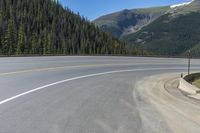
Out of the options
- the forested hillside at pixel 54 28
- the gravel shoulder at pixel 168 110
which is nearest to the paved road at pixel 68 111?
the gravel shoulder at pixel 168 110

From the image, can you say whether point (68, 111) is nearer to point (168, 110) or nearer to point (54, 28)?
point (168, 110)

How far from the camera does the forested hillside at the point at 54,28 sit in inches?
5389

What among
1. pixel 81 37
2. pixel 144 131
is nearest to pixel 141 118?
pixel 144 131

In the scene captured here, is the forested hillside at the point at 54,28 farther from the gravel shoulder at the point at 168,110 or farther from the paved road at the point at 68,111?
the paved road at the point at 68,111

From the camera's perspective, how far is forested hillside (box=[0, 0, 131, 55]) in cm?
13688

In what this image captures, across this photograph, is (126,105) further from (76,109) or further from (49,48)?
(49,48)

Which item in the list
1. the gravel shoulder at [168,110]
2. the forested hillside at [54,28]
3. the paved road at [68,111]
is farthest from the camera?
the forested hillside at [54,28]

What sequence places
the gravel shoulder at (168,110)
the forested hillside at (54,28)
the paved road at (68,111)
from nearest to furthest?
the paved road at (68,111)
the gravel shoulder at (168,110)
the forested hillside at (54,28)

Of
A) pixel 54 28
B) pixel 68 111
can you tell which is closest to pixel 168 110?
pixel 68 111

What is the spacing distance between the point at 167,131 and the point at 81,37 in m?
148

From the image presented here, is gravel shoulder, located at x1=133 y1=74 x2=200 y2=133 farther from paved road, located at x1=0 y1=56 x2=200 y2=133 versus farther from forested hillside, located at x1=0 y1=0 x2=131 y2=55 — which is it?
forested hillside, located at x1=0 y1=0 x2=131 y2=55

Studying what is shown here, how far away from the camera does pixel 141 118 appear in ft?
30.7

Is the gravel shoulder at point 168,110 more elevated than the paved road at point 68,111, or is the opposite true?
the paved road at point 68,111

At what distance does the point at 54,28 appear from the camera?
16000 centimetres
